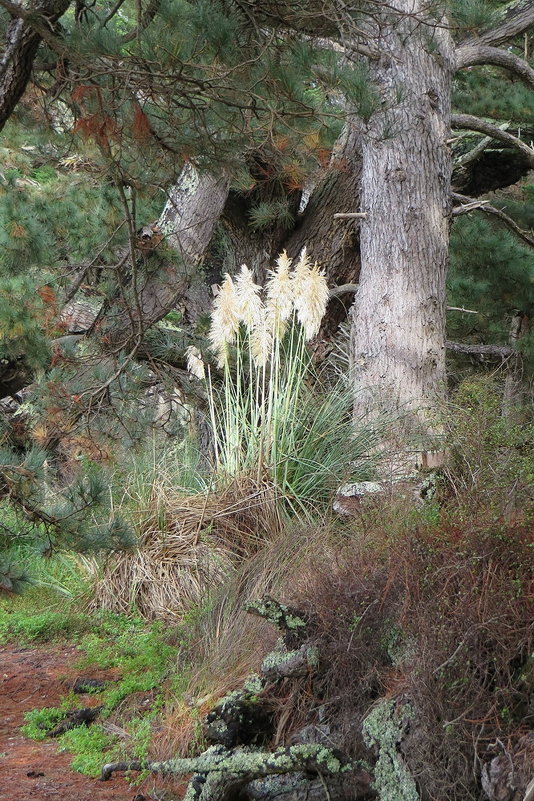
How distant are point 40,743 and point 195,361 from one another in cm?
348

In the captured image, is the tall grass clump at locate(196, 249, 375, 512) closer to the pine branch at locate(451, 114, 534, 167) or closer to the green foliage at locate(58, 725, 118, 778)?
the green foliage at locate(58, 725, 118, 778)

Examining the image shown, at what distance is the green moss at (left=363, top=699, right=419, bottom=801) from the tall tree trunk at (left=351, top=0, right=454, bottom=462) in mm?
4407

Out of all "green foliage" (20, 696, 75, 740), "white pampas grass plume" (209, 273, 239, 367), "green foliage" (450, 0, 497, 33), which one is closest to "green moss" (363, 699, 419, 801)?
"green foliage" (20, 696, 75, 740)

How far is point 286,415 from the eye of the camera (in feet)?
21.3

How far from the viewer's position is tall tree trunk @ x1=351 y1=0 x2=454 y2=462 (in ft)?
24.4

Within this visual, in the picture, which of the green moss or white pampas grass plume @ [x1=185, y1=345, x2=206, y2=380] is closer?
the green moss

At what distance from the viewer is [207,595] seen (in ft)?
19.1

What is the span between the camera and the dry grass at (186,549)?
20.0 ft

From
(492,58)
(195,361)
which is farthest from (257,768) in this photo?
(492,58)

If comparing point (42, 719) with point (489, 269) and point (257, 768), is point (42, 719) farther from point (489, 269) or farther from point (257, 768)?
point (489, 269)

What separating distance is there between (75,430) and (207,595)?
145cm

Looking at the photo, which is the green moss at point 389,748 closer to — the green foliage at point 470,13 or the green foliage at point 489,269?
the green foliage at point 470,13

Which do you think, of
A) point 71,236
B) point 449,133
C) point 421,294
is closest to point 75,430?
point 71,236

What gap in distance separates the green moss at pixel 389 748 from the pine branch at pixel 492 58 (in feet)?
22.6
